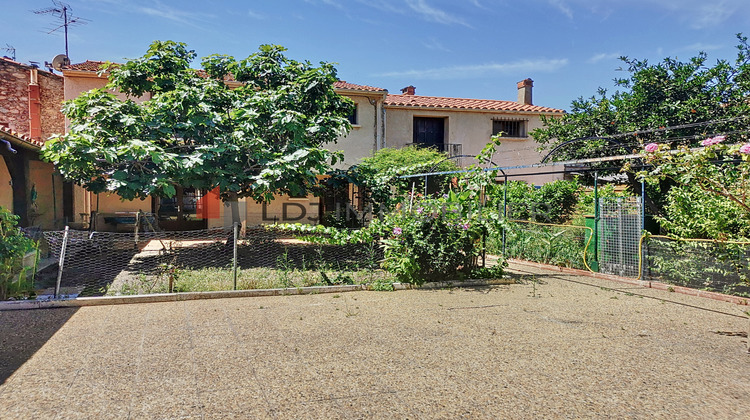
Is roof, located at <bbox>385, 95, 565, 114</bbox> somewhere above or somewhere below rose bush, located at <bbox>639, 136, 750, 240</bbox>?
above

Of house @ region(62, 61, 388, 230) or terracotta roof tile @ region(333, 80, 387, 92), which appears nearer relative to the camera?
house @ region(62, 61, 388, 230)

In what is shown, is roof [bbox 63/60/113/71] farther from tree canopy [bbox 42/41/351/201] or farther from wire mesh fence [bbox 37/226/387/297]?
wire mesh fence [bbox 37/226/387/297]

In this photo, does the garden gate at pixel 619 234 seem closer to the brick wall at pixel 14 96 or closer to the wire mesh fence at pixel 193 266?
the wire mesh fence at pixel 193 266

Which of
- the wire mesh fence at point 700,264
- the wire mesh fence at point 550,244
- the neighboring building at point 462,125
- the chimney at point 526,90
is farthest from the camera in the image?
the chimney at point 526,90

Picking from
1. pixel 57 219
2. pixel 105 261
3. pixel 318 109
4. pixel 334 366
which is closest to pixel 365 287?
pixel 334 366

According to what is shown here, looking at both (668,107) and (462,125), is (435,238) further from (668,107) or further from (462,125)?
(462,125)

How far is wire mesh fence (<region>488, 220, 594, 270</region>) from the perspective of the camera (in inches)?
Result: 365

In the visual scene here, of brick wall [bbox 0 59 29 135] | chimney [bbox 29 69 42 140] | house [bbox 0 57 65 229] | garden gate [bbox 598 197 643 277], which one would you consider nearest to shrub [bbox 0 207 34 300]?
house [bbox 0 57 65 229]

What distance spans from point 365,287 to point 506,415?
432 cm

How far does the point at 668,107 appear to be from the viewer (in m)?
10.4

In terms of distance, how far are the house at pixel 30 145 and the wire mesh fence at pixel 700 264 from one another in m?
11.3

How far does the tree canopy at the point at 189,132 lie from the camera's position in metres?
8.23

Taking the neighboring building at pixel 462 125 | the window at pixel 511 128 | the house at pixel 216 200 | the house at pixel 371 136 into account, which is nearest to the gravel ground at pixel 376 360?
the house at pixel 371 136

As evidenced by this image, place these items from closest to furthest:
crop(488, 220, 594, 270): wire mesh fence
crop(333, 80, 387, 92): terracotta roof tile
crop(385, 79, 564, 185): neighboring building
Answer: crop(488, 220, 594, 270): wire mesh fence
crop(333, 80, 387, 92): terracotta roof tile
crop(385, 79, 564, 185): neighboring building
